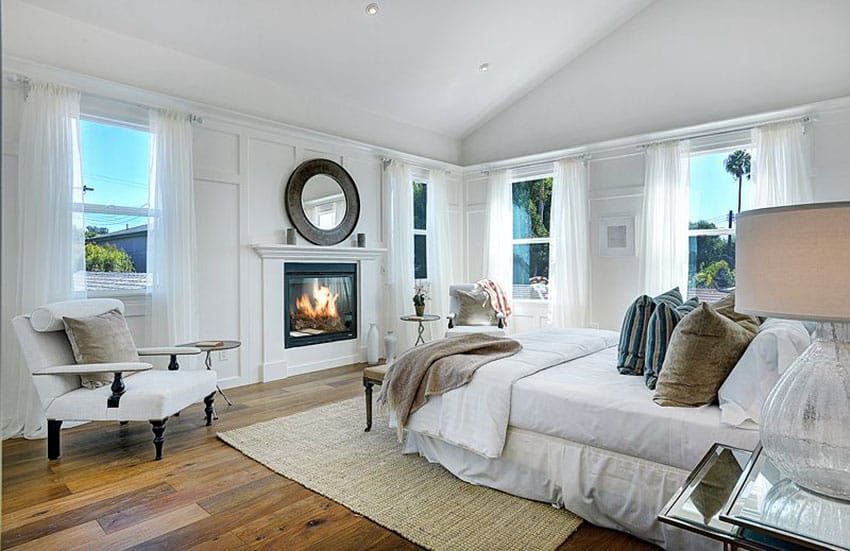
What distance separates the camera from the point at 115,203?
13.6ft

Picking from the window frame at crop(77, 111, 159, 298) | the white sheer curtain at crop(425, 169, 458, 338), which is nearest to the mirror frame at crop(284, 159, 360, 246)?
the white sheer curtain at crop(425, 169, 458, 338)

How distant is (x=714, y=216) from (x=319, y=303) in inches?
167

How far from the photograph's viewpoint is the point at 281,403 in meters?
4.32

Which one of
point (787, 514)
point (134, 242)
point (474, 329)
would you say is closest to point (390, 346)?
point (474, 329)

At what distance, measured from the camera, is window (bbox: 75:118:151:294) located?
4.03 m

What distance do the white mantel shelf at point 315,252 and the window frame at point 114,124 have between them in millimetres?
1072

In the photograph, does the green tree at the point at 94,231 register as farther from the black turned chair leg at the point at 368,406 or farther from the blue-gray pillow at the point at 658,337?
the blue-gray pillow at the point at 658,337

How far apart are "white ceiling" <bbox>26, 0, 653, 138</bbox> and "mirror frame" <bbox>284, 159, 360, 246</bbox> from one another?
0.80 m

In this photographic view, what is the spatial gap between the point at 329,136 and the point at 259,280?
1.75 m

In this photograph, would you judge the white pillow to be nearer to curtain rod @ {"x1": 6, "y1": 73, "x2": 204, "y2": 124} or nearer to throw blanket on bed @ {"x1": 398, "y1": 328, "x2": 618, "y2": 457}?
throw blanket on bed @ {"x1": 398, "y1": 328, "x2": 618, "y2": 457}

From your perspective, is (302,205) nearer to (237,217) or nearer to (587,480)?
(237,217)

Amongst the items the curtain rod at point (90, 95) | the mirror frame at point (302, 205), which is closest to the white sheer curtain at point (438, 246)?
the mirror frame at point (302, 205)

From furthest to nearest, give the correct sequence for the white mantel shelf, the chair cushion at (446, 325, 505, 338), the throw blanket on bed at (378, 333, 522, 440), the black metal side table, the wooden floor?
the chair cushion at (446, 325, 505, 338) → the white mantel shelf → the black metal side table → the throw blanket on bed at (378, 333, 522, 440) → the wooden floor

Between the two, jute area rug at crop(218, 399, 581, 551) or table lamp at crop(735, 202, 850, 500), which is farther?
jute area rug at crop(218, 399, 581, 551)
